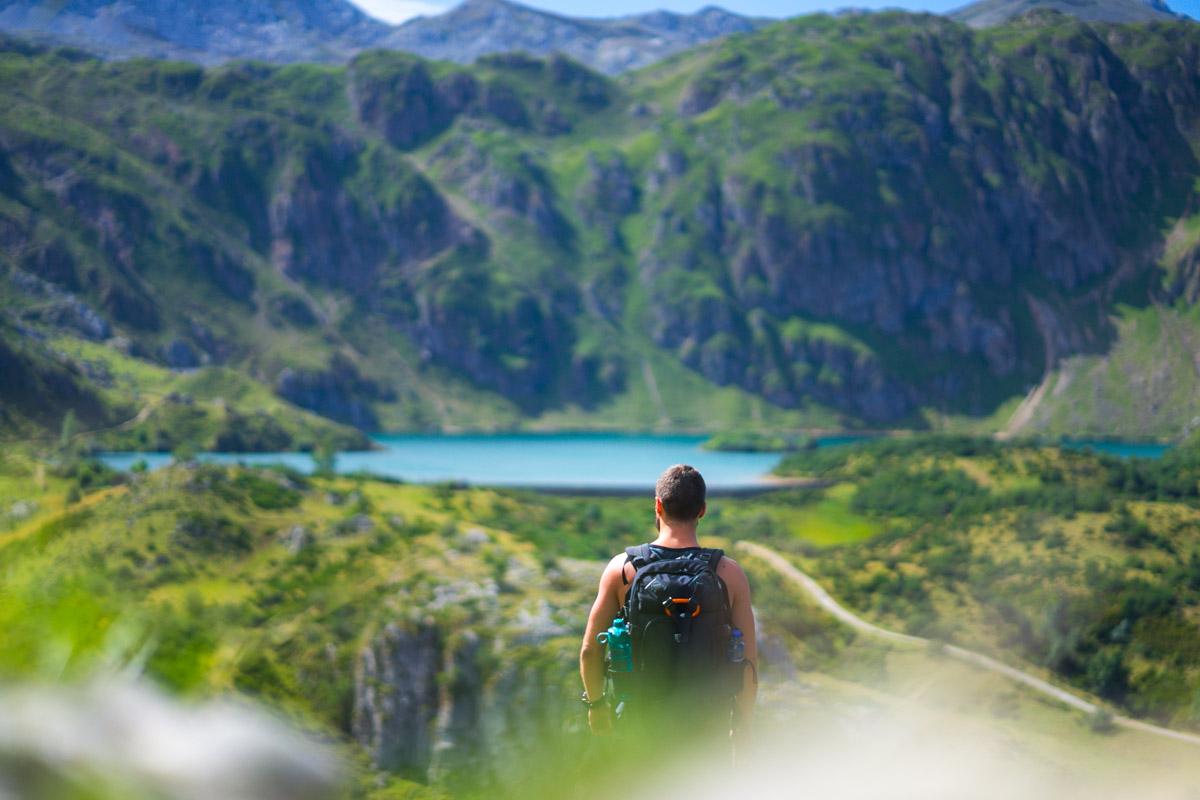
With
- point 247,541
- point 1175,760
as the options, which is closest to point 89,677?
point 1175,760

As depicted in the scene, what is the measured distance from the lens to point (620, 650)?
6965 mm

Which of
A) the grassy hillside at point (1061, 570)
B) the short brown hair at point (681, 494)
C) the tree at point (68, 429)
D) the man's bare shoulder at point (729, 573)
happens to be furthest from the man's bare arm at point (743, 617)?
the tree at point (68, 429)

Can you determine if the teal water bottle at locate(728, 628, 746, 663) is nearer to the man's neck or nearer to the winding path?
the man's neck

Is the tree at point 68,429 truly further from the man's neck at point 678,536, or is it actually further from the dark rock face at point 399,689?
the man's neck at point 678,536

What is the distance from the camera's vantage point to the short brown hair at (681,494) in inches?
292

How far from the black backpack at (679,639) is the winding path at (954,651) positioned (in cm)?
5269

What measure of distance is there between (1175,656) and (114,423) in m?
156

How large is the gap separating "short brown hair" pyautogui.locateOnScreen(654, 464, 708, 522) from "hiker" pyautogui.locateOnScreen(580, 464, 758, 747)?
244mm

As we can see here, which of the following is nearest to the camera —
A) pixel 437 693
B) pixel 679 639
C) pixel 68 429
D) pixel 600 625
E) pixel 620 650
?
pixel 679 639

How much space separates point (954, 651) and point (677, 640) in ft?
227

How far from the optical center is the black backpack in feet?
22.4

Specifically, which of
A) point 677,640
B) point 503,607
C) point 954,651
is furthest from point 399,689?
point 954,651

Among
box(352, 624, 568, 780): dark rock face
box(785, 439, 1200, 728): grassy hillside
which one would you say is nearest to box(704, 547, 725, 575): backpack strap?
box(352, 624, 568, 780): dark rock face

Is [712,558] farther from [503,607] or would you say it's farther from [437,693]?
[503,607]
